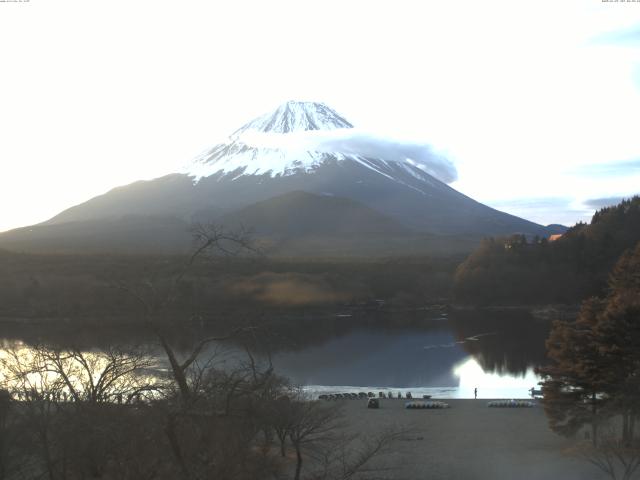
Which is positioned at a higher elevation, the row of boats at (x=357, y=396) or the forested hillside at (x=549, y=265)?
the forested hillside at (x=549, y=265)

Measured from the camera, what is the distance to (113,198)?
6519cm

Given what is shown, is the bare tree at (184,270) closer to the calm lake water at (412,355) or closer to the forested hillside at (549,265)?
the calm lake water at (412,355)

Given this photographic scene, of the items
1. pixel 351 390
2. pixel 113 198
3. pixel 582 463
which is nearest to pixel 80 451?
pixel 582 463

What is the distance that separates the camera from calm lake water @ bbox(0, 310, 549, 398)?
15577 millimetres

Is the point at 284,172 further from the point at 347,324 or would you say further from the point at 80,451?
the point at 80,451

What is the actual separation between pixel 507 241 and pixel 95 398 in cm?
3600

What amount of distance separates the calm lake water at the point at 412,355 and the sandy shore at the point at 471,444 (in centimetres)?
201

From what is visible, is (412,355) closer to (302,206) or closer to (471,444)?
(471,444)

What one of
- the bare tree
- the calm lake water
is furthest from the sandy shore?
the bare tree

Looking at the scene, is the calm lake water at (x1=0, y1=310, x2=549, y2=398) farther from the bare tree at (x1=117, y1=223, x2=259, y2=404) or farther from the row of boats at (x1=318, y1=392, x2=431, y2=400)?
the bare tree at (x1=117, y1=223, x2=259, y2=404)

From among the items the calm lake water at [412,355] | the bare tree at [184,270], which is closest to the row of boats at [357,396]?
the calm lake water at [412,355]

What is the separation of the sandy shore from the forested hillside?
13.8 meters

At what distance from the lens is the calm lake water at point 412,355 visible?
15.6m

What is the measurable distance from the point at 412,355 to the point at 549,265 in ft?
49.4
